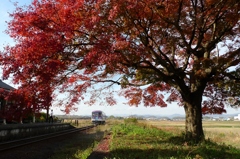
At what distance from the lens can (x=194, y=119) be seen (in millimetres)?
14008

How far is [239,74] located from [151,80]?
15.1 feet

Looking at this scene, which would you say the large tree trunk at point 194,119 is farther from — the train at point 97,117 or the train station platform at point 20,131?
the train at point 97,117

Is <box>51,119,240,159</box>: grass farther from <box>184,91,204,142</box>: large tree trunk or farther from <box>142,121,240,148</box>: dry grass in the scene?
<box>142,121,240,148</box>: dry grass

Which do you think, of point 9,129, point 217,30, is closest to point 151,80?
point 217,30

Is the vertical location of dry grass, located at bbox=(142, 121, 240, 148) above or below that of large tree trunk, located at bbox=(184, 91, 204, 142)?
below

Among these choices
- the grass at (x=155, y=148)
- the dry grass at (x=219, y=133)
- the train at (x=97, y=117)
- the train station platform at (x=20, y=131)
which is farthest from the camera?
the train at (x=97, y=117)

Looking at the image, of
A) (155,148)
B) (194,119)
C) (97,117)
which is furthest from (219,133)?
(155,148)

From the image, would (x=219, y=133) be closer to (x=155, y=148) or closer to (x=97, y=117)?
(x=97, y=117)

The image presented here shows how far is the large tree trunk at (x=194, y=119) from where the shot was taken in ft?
45.5

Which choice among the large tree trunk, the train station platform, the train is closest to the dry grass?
the large tree trunk

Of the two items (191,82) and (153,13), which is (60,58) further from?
(191,82)

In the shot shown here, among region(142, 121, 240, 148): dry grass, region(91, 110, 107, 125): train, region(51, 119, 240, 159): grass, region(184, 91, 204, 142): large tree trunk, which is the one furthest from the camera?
region(91, 110, 107, 125): train

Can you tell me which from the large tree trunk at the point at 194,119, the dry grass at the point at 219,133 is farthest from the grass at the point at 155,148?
the dry grass at the point at 219,133

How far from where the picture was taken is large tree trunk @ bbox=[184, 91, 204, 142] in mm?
13859
